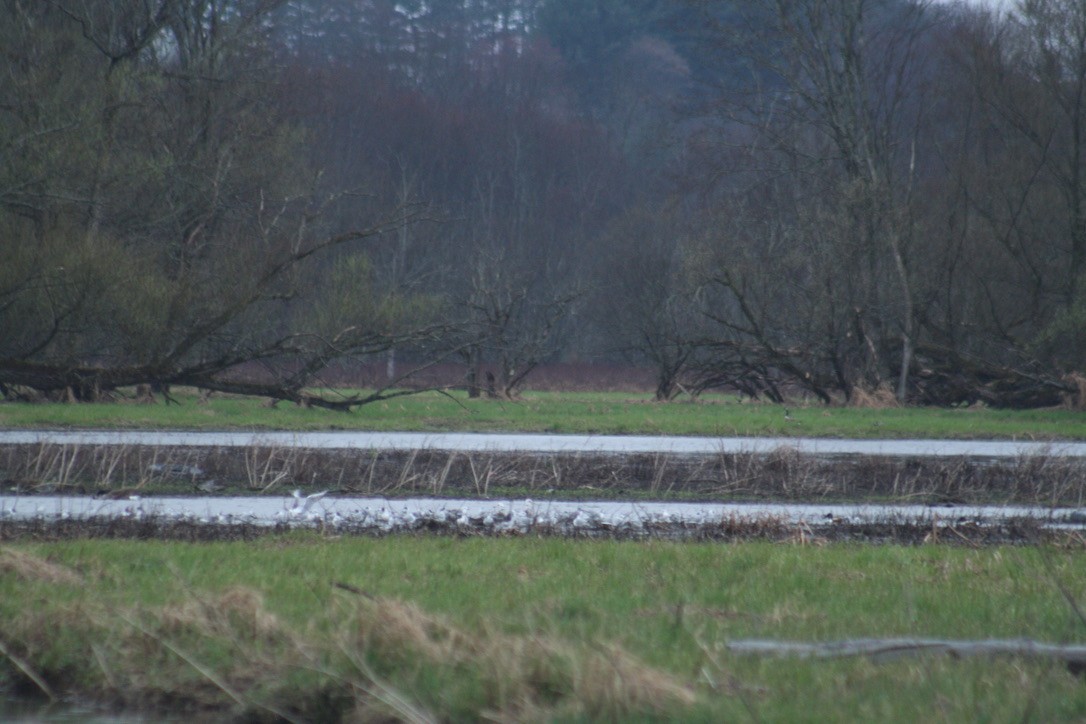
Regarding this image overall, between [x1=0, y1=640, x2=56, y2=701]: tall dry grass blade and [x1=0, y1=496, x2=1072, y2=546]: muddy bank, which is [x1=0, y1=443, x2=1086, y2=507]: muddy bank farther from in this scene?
[x1=0, y1=640, x2=56, y2=701]: tall dry grass blade

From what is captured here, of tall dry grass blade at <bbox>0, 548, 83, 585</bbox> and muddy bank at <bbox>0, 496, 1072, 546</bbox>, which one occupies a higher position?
tall dry grass blade at <bbox>0, 548, 83, 585</bbox>

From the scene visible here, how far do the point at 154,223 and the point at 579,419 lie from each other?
32.4 feet

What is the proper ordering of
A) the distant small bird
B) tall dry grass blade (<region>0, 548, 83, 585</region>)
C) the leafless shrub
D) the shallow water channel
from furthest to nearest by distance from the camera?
the leafless shrub
the shallow water channel
the distant small bird
tall dry grass blade (<region>0, 548, 83, 585</region>)

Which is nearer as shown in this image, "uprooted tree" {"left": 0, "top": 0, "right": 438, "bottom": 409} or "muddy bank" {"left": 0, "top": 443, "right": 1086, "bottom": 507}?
"muddy bank" {"left": 0, "top": 443, "right": 1086, "bottom": 507}

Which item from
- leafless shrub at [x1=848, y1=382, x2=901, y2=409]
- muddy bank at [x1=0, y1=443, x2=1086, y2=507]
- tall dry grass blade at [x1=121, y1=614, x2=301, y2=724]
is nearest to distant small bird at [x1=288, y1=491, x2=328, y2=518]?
muddy bank at [x1=0, y1=443, x2=1086, y2=507]

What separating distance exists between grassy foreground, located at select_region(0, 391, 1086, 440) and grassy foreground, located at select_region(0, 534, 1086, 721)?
1084 centimetres

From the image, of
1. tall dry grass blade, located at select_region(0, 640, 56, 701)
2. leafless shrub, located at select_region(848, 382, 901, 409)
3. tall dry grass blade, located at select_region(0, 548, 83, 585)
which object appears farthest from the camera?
leafless shrub, located at select_region(848, 382, 901, 409)

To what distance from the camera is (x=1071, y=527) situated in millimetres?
10672

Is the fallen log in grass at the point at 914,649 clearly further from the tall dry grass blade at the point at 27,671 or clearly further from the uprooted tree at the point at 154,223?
the uprooted tree at the point at 154,223

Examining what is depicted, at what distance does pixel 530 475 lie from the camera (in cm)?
1431

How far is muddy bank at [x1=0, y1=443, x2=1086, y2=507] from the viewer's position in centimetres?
1344

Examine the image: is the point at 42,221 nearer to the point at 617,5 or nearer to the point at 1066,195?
the point at 1066,195

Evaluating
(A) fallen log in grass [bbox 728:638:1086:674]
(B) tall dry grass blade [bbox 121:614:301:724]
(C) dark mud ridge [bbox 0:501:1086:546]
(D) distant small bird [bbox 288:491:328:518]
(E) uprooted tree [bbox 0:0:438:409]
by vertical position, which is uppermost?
(E) uprooted tree [bbox 0:0:438:409]

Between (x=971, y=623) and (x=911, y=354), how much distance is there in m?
22.3
